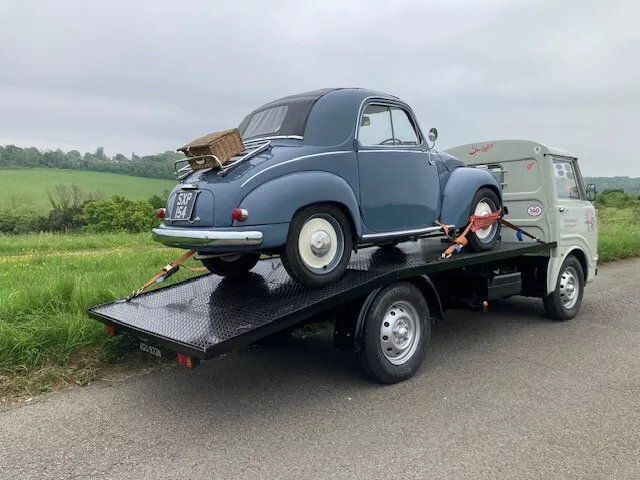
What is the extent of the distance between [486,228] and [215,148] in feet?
10.9

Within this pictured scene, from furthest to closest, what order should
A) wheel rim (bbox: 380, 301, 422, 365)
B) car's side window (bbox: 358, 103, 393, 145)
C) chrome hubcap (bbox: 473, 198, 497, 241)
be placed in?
chrome hubcap (bbox: 473, 198, 497, 241), car's side window (bbox: 358, 103, 393, 145), wheel rim (bbox: 380, 301, 422, 365)

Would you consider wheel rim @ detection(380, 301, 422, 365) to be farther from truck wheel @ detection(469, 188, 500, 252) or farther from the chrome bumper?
truck wheel @ detection(469, 188, 500, 252)

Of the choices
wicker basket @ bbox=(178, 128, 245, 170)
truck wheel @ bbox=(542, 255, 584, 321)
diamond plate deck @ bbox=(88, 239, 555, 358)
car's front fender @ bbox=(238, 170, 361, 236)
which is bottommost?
truck wheel @ bbox=(542, 255, 584, 321)

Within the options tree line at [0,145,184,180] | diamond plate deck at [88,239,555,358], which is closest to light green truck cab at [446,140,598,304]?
diamond plate deck at [88,239,555,358]

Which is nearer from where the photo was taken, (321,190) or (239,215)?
(239,215)

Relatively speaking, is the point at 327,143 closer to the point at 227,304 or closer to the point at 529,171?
the point at 227,304

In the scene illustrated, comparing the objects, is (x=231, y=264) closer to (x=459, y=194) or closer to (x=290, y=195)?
(x=290, y=195)

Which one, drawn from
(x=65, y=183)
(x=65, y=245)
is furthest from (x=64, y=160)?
(x=65, y=245)

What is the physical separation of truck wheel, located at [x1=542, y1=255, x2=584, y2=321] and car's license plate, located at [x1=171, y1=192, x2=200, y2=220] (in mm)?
4633

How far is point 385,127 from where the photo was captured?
5.11m

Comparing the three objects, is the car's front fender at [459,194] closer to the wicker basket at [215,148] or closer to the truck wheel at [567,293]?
the truck wheel at [567,293]

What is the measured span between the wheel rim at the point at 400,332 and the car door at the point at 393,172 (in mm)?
778

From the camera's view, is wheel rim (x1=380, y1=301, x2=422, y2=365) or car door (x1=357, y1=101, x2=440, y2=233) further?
car door (x1=357, y1=101, x2=440, y2=233)

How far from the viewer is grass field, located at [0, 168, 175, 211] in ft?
173
